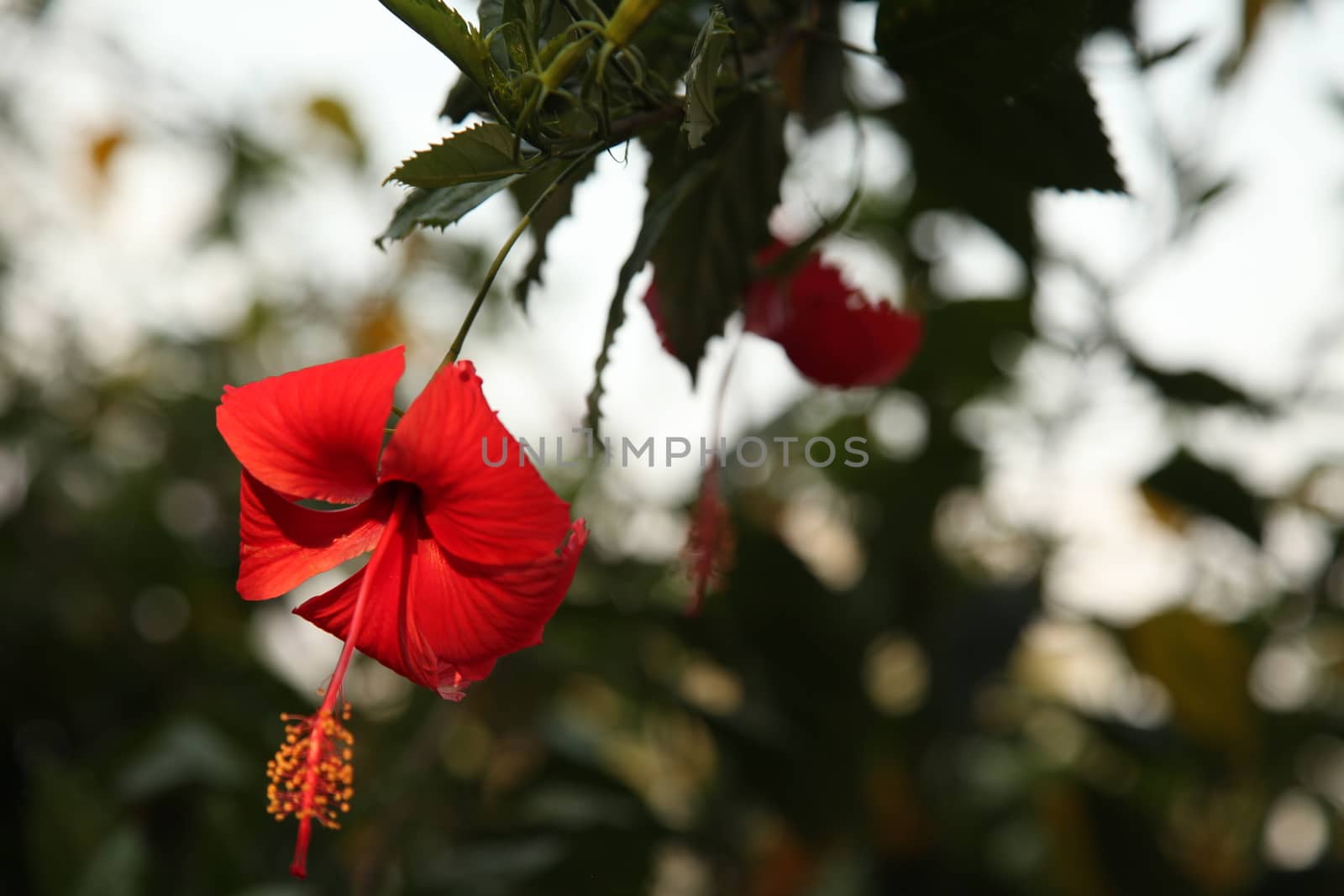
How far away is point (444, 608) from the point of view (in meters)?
0.37

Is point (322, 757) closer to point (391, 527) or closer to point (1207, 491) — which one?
point (391, 527)

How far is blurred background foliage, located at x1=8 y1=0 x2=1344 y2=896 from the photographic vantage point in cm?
93

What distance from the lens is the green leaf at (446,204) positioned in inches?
13.2

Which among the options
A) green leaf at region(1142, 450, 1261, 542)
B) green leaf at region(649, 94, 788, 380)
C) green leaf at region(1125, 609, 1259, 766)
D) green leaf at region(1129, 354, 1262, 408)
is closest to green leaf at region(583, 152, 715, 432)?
green leaf at region(649, 94, 788, 380)

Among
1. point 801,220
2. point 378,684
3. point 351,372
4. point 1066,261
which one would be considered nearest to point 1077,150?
point 801,220

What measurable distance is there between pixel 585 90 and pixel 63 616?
4.68ft

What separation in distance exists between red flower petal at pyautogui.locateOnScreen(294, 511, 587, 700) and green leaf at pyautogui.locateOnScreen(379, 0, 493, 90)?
15 cm

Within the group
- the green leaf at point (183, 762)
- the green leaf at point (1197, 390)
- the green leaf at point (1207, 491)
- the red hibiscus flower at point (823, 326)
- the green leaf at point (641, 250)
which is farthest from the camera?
the green leaf at point (183, 762)

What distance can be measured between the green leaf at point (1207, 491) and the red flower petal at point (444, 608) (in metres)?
0.79

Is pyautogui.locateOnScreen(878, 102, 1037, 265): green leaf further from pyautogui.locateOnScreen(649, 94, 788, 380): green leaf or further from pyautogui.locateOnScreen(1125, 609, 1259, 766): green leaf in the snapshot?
pyautogui.locateOnScreen(1125, 609, 1259, 766): green leaf

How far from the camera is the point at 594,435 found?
0.44 meters

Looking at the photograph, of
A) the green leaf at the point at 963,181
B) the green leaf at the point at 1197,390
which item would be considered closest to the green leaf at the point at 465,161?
the green leaf at the point at 963,181

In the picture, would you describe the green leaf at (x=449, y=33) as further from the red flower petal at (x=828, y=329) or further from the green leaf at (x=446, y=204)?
the red flower petal at (x=828, y=329)

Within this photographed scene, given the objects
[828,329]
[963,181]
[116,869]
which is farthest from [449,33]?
[116,869]
